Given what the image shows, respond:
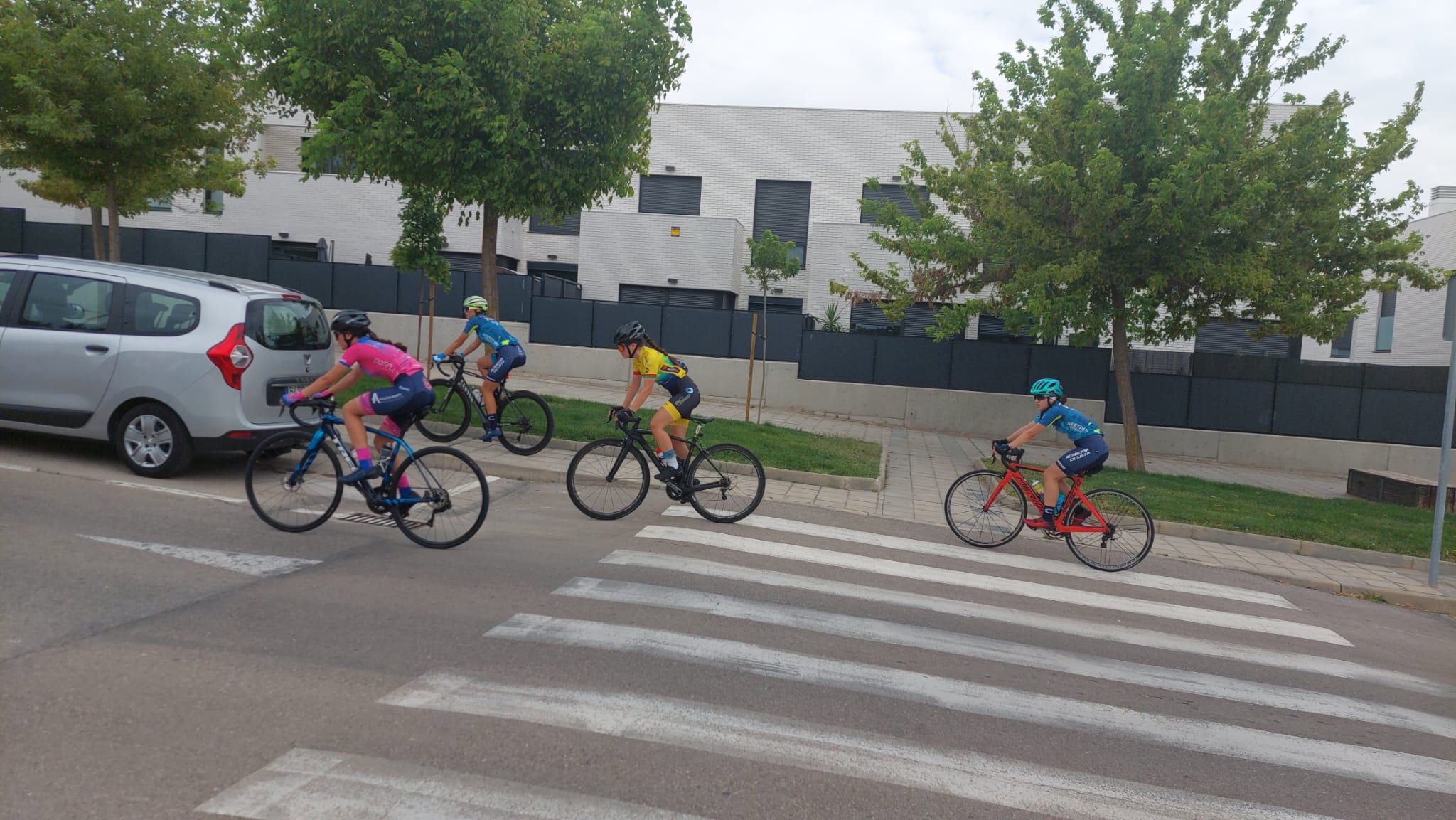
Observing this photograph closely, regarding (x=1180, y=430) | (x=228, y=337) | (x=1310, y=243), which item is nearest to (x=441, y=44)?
(x=228, y=337)

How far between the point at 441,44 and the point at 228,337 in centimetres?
531

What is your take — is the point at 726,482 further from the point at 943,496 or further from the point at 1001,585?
the point at 943,496

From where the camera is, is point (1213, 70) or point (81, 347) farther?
point (1213, 70)

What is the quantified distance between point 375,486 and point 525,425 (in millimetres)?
4033

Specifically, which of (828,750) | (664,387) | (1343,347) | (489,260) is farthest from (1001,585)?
(1343,347)

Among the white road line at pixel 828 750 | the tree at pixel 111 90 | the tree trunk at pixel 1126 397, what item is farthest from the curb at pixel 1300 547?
the tree at pixel 111 90

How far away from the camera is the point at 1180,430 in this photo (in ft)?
65.3

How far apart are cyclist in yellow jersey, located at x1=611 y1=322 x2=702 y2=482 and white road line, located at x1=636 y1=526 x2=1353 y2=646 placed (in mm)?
739

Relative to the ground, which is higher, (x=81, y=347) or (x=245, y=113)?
(x=245, y=113)

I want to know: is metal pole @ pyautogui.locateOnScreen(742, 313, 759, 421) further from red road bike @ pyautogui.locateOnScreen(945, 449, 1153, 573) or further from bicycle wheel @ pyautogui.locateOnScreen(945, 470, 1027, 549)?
red road bike @ pyautogui.locateOnScreen(945, 449, 1153, 573)

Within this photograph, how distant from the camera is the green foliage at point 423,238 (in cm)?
1415

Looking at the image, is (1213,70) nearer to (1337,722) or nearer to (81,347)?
(1337,722)

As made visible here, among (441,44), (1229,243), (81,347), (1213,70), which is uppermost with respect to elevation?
(1213,70)

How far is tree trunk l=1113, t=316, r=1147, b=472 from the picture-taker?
53.0 ft
